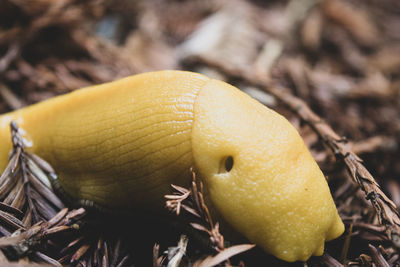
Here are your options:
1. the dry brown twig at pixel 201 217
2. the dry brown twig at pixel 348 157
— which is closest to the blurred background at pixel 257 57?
the dry brown twig at pixel 348 157

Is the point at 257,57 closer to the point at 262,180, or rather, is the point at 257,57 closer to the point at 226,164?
the point at 226,164

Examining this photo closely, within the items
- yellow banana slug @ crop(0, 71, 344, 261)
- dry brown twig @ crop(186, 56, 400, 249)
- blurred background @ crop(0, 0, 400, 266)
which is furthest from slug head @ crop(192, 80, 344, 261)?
blurred background @ crop(0, 0, 400, 266)

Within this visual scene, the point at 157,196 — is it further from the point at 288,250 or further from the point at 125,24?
the point at 125,24

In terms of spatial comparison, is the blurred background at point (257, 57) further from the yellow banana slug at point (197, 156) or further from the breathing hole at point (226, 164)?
the breathing hole at point (226, 164)

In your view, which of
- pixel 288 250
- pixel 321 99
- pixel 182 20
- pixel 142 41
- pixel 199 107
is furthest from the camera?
pixel 182 20

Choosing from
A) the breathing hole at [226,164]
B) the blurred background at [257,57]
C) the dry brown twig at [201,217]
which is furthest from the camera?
the blurred background at [257,57]

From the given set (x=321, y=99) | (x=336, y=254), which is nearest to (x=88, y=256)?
(x=336, y=254)

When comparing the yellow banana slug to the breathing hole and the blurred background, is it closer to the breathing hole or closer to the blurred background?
the breathing hole
